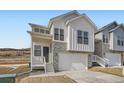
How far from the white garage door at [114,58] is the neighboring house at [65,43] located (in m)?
4.83

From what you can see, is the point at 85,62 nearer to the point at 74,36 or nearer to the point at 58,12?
the point at 74,36

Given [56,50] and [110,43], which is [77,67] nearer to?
[56,50]

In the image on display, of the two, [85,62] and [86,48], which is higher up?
[86,48]

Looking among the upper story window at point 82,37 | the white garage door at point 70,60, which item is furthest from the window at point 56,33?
the upper story window at point 82,37

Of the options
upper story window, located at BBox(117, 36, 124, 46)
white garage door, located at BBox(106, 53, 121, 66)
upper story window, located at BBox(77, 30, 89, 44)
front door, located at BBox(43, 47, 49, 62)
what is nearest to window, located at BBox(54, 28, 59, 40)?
front door, located at BBox(43, 47, 49, 62)

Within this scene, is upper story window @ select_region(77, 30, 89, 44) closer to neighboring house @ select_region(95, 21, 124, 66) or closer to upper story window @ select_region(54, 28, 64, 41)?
upper story window @ select_region(54, 28, 64, 41)

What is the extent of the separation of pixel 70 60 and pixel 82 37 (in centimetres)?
312

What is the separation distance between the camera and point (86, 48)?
17969 millimetres

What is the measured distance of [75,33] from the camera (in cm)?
1712

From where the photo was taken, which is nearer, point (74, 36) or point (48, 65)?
point (48, 65)

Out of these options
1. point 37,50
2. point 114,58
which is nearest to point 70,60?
point 37,50

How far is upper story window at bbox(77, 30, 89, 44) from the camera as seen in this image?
57.3ft
